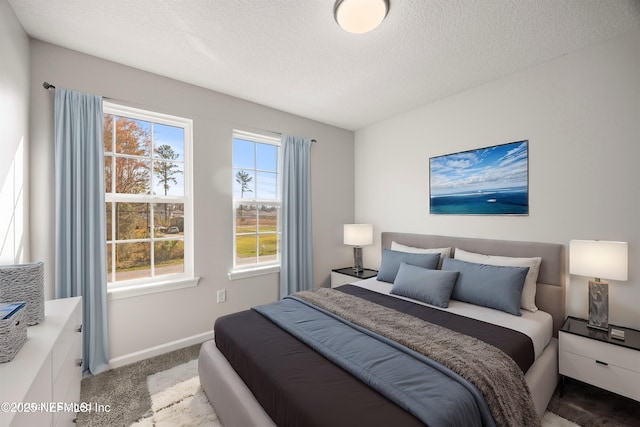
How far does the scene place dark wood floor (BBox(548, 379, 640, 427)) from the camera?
1.76 meters

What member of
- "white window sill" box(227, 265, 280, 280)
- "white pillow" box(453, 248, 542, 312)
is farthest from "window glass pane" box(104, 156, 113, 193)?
"white pillow" box(453, 248, 542, 312)

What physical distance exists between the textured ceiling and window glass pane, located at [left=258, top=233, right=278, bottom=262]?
1.76 meters

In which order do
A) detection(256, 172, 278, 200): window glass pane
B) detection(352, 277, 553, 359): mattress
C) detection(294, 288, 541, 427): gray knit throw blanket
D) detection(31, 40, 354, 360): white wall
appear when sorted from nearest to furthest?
detection(294, 288, 541, 427): gray knit throw blanket < detection(352, 277, 553, 359): mattress < detection(31, 40, 354, 360): white wall < detection(256, 172, 278, 200): window glass pane

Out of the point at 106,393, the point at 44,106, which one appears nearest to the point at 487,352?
the point at 106,393

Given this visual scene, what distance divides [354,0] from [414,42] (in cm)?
70

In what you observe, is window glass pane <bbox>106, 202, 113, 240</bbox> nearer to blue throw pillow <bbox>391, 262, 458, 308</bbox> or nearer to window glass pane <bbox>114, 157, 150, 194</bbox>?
window glass pane <bbox>114, 157, 150, 194</bbox>

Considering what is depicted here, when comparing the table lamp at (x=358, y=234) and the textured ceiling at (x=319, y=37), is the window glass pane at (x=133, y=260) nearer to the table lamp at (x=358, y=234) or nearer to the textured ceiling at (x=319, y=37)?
the textured ceiling at (x=319, y=37)

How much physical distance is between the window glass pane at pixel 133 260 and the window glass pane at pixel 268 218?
123 cm

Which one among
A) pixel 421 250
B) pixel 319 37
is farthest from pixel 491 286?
pixel 319 37

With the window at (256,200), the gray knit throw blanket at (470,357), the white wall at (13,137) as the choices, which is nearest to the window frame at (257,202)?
the window at (256,200)

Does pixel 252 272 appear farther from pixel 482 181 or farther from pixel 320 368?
pixel 482 181

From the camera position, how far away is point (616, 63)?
209cm

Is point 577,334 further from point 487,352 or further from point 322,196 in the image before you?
point 322,196

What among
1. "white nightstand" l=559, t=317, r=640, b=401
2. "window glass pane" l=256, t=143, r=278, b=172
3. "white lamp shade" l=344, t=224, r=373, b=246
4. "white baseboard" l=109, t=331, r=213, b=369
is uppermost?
"window glass pane" l=256, t=143, r=278, b=172
